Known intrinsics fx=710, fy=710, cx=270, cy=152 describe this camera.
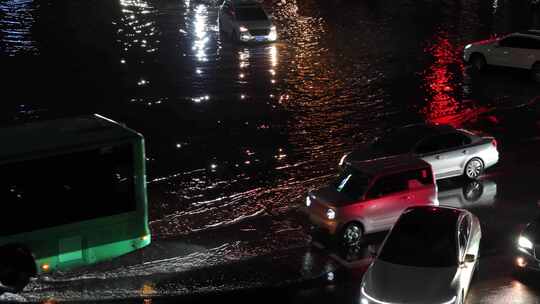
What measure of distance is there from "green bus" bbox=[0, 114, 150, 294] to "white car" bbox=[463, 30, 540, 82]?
19184 millimetres

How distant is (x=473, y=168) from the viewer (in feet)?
57.7

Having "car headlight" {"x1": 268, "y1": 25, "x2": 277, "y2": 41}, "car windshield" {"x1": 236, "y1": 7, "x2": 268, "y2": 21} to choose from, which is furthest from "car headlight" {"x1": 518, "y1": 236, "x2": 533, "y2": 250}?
"car windshield" {"x1": 236, "y1": 7, "x2": 268, "y2": 21}

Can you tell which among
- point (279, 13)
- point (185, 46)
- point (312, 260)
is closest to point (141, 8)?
point (279, 13)

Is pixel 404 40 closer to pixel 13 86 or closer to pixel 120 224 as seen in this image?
pixel 13 86

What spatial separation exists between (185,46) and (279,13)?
11351 mm

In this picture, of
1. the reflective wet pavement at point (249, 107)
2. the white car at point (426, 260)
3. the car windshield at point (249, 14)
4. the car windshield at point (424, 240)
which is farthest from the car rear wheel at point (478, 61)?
the car windshield at point (424, 240)

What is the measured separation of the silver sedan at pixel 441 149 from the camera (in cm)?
Answer: 1712

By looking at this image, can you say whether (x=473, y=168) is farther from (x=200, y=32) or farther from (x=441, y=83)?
(x=200, y=32)

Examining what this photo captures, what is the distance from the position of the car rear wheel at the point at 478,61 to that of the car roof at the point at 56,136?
1931 cm

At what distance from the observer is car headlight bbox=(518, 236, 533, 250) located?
42.0ft

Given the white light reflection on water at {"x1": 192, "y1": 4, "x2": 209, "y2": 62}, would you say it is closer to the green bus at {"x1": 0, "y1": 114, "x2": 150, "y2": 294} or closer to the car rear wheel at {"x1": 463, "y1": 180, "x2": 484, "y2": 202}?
the car rear wheel at {"x1": 463, "y1": 180, "x2": 484, "y2": 202}

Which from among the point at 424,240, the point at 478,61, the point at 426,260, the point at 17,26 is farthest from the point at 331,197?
the point at 17,26

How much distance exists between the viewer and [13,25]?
3522cm

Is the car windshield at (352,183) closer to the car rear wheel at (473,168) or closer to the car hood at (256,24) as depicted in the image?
the car rear wheel at (473,168)
